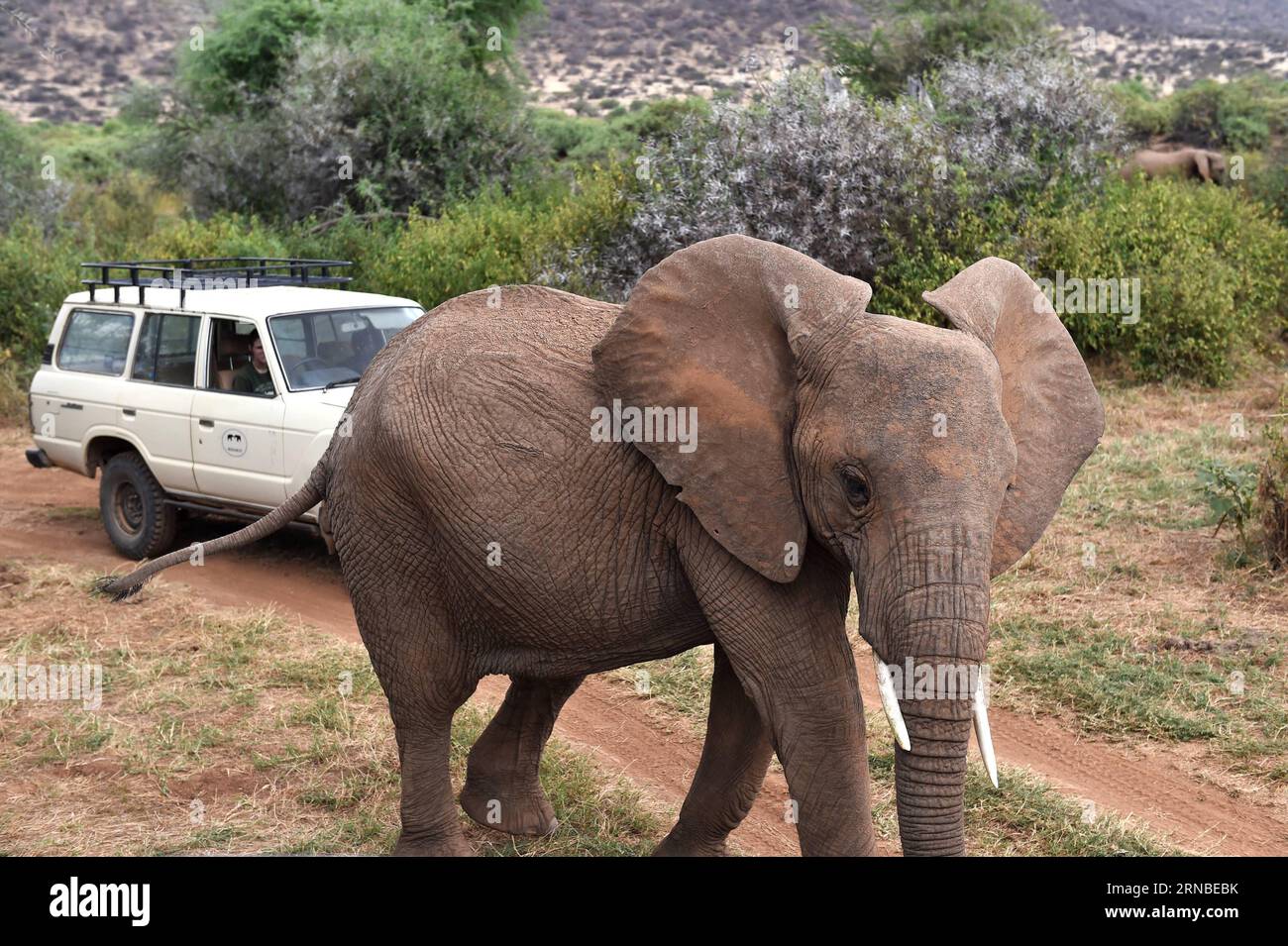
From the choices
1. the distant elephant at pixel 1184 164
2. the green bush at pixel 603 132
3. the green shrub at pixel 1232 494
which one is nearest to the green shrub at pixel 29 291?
the green bush at pixel 603 132

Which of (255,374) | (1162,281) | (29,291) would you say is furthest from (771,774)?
(29,291)

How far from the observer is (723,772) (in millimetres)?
4762

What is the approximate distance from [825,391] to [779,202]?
1017 cm

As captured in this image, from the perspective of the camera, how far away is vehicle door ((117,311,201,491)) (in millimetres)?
9453

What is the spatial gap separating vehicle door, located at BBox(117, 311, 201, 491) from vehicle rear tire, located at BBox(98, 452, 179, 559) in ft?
0.53

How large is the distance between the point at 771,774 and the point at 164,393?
563 centimetres

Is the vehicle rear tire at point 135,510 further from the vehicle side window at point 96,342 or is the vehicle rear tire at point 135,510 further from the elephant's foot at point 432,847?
the elephant's foot at point 432,847

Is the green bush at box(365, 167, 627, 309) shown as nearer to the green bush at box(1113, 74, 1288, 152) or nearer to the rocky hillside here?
the green bush at box(1113, 74, 1288, 152)

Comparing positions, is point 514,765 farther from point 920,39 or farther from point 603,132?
point 603,132

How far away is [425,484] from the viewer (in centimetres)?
433

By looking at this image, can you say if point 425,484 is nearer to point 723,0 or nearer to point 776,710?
point 776,710

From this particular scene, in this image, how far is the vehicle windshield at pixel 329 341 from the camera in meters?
9.05

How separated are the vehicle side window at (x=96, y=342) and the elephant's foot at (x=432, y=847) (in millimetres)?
6193
